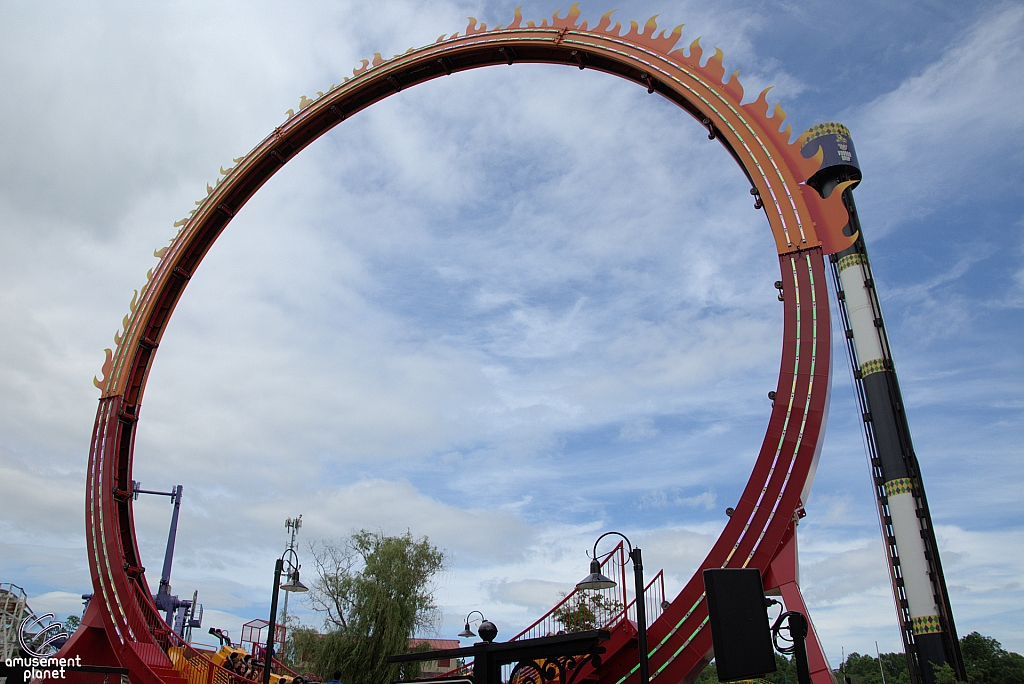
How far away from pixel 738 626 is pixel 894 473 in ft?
84.5

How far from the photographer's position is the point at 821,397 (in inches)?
428

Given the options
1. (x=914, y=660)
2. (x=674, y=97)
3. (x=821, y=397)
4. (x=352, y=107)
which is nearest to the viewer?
(x=821, y=397)

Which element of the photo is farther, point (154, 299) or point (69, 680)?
point (154, 299)

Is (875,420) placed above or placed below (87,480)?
above

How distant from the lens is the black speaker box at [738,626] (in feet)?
15.6

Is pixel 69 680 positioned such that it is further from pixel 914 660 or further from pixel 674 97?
pixel 914 660

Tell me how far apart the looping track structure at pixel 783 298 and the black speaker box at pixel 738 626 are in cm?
560

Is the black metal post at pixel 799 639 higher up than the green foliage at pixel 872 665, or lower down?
lower down

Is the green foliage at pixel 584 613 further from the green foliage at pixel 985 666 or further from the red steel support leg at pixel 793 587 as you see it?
the green foliage at pixel 985 666

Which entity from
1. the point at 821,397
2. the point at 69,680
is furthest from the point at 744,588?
the point at 69,680

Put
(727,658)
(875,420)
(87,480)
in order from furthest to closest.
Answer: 1. (875,420)
2. (87,480)
3. (727,658)

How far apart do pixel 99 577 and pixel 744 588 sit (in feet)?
52.0

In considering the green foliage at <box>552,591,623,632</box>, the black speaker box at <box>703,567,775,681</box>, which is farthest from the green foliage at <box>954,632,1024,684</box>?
the black speaker box at <box>703,567,775,681</box>

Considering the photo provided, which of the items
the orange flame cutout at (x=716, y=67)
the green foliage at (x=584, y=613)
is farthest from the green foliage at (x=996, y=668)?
the orange flame cutout at (x=716, y=67)
